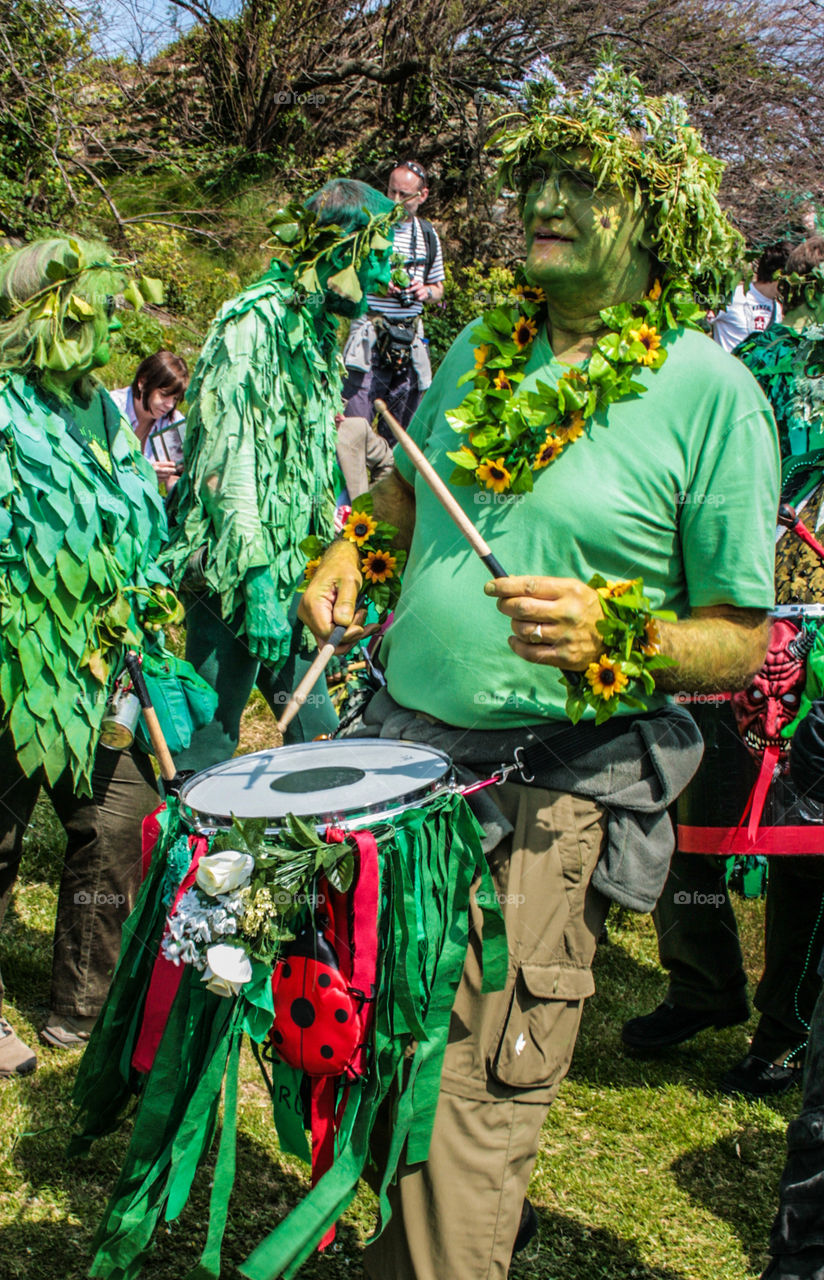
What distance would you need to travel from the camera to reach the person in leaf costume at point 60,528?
108 inches

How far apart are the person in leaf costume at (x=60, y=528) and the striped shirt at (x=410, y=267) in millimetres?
4009

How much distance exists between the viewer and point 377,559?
2475mm

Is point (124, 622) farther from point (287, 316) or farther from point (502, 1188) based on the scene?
point (502, 1188)

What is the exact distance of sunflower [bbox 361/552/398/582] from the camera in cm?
247

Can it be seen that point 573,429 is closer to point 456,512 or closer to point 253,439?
point 456,512

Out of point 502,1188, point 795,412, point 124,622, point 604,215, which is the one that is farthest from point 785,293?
point 502,1188

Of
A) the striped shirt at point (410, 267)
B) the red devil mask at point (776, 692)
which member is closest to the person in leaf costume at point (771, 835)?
the red devil mask at point (776, 692)

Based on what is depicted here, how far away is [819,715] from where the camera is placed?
7.20 ft

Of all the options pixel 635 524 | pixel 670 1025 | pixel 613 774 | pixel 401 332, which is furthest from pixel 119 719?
pixel 401 332

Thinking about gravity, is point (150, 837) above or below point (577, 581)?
below

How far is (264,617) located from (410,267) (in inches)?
161

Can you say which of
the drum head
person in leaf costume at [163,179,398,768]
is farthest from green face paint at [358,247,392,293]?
the drum head

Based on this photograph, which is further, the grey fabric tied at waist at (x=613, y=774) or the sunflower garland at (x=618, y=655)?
the grey fabric tied at waist at (x=613, y=774)

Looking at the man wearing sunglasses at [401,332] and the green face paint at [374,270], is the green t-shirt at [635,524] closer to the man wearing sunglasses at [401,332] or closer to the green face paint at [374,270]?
the green face paint at [374,270]
